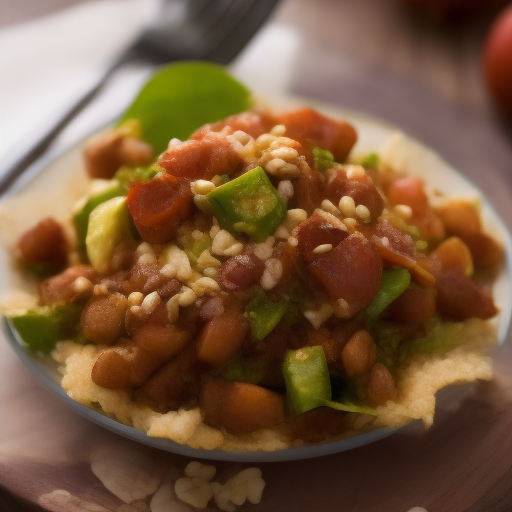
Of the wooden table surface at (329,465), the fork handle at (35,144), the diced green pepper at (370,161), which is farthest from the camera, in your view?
the fork handle at (35,144)

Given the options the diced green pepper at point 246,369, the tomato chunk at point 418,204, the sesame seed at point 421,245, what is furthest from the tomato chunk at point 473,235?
the diced green pepper at point 246,369

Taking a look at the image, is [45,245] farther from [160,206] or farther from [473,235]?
[473,235]

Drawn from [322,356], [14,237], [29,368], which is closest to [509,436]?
[322,356]

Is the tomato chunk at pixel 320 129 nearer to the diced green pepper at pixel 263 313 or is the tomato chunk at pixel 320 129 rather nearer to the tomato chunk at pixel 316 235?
the tomato chunk at pixel 316 235

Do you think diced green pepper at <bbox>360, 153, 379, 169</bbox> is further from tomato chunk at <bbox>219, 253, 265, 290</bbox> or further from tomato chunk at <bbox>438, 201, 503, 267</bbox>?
tomato chunk at <bbox>219, 253, 265, 290</bbox>

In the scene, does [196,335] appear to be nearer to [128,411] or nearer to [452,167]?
[128,411]

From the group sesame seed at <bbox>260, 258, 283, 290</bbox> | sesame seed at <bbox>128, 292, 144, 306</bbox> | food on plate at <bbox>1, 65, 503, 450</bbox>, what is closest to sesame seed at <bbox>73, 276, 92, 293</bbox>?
food on plate at <bbox>1, 65, 503, 450</bbox>
